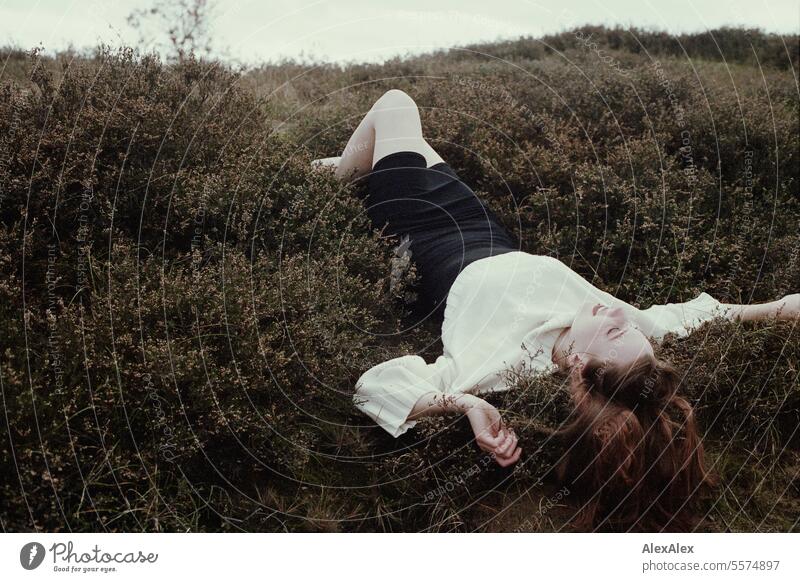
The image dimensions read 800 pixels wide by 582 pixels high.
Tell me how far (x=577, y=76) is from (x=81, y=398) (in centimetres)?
566

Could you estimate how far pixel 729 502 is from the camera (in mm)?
3477

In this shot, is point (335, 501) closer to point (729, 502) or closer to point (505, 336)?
point (505, 336)

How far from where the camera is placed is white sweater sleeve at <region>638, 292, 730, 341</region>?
156 inches

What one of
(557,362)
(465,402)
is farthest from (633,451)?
(465,402)

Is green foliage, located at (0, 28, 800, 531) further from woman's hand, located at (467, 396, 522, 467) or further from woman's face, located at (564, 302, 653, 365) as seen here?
woman's face, located at (564, 302, 653, 365)

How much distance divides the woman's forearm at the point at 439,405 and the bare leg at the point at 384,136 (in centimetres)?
195

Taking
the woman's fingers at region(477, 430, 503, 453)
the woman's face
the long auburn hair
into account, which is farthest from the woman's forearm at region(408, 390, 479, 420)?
the woman's face

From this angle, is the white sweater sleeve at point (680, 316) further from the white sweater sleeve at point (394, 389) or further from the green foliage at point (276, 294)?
the white sweater sleeve at point (394, 389)

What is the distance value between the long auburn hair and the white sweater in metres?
0.30

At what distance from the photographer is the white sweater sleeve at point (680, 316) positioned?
396cm

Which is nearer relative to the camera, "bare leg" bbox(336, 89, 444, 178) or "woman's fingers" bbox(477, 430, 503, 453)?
"woman's fingers" bbox(477, 430, 503, 453)

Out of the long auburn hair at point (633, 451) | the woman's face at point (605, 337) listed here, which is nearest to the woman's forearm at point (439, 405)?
the long auburn hair at point (633, 451)
